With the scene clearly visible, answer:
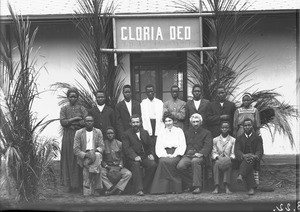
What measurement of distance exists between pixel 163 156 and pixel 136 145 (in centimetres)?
44

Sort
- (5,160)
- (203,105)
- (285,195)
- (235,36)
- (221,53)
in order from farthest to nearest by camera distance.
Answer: (235,36), (221,53), (203,105), (285,195), (5,160)

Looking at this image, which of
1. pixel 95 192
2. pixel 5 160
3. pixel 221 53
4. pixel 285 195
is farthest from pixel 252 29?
pixel 5 160

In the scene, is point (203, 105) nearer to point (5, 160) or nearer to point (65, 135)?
point (65, 135)

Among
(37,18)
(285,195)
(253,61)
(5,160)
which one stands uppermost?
(37,18)

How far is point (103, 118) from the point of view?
28.6 ft

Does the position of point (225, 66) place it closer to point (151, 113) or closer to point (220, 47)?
point (220, 47)

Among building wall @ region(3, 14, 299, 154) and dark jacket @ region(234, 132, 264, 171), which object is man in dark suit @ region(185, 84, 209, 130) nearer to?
dark jacket @ region(234, 132, 264, 171)

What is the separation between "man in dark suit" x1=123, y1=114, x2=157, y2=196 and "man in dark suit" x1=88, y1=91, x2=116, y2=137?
0.35m

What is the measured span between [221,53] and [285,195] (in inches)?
101

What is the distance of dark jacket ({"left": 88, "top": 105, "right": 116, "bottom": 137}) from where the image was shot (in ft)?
28.5

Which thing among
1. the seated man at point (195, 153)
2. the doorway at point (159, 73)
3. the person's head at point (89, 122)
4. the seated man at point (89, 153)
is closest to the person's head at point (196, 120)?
the seated man at point (195, 153)

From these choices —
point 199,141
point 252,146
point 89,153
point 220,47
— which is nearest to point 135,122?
point 89,153

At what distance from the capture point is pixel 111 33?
953 centimetres

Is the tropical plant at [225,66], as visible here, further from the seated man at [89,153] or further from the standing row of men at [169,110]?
the seated man at [89,153]
